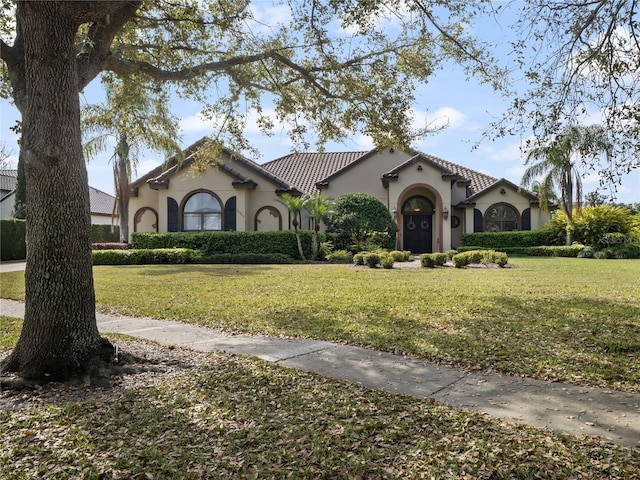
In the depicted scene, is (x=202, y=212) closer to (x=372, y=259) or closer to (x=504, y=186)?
(x=372, y=259)

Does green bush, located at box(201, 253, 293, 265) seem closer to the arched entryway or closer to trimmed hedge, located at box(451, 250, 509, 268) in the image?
trimmed hedge, located at box(451, 250, 509, 268)

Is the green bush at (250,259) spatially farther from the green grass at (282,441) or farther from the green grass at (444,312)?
the green grass at (282,441)

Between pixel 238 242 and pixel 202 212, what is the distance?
4.19m

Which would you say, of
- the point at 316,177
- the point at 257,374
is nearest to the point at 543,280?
the point at 257,374

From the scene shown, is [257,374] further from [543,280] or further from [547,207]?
[547,207]

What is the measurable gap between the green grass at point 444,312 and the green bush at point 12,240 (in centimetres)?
1129

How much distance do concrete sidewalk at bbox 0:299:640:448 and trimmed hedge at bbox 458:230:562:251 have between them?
2329cm

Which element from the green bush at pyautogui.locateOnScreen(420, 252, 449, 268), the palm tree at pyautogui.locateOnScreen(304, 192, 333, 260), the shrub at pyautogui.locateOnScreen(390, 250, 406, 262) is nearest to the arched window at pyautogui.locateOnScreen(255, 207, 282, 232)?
the palm tree at pyautogui.locateOnScreen(304, 192, 333, 260)

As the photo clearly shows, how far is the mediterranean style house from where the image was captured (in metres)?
25.6

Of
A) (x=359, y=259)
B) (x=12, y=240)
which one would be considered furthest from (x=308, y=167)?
(x=12, y=240)

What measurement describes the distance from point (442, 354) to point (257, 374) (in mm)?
2226

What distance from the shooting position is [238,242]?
74.7 feet

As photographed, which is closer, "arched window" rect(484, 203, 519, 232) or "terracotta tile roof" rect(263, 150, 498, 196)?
"arched window" rect(484, 203, 519, 232)

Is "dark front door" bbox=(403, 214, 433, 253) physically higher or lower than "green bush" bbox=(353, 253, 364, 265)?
higher
